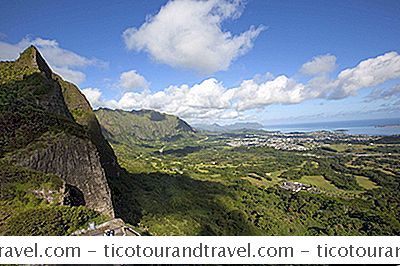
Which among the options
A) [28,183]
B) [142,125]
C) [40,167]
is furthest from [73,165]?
[142,125]

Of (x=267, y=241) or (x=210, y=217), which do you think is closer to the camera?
(x=267, y=241)

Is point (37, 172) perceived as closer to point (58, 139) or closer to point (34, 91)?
point (58, 139)

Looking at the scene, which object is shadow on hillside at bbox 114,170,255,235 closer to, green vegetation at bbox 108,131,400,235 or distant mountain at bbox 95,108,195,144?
green vegetation at bbox 108,131,400,235

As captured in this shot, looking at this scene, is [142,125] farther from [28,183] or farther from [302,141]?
[28,183]

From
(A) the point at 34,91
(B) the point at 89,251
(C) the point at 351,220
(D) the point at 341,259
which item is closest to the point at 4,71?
(A) the point at 34,91

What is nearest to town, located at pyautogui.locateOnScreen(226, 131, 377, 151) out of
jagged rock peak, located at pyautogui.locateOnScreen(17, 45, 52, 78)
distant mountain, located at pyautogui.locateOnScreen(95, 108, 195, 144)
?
distant mountain, located at pyautogui.locateOnScreen(95, 108, 195, 144)

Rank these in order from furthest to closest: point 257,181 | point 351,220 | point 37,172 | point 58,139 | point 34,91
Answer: point 257,181 < point 351,220 < point 34,91 < point 58,139 < point 37,172

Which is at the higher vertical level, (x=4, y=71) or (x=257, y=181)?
(x=4, y=71)

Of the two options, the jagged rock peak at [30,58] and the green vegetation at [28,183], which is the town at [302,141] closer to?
the jagged rock peak at [30,58]
